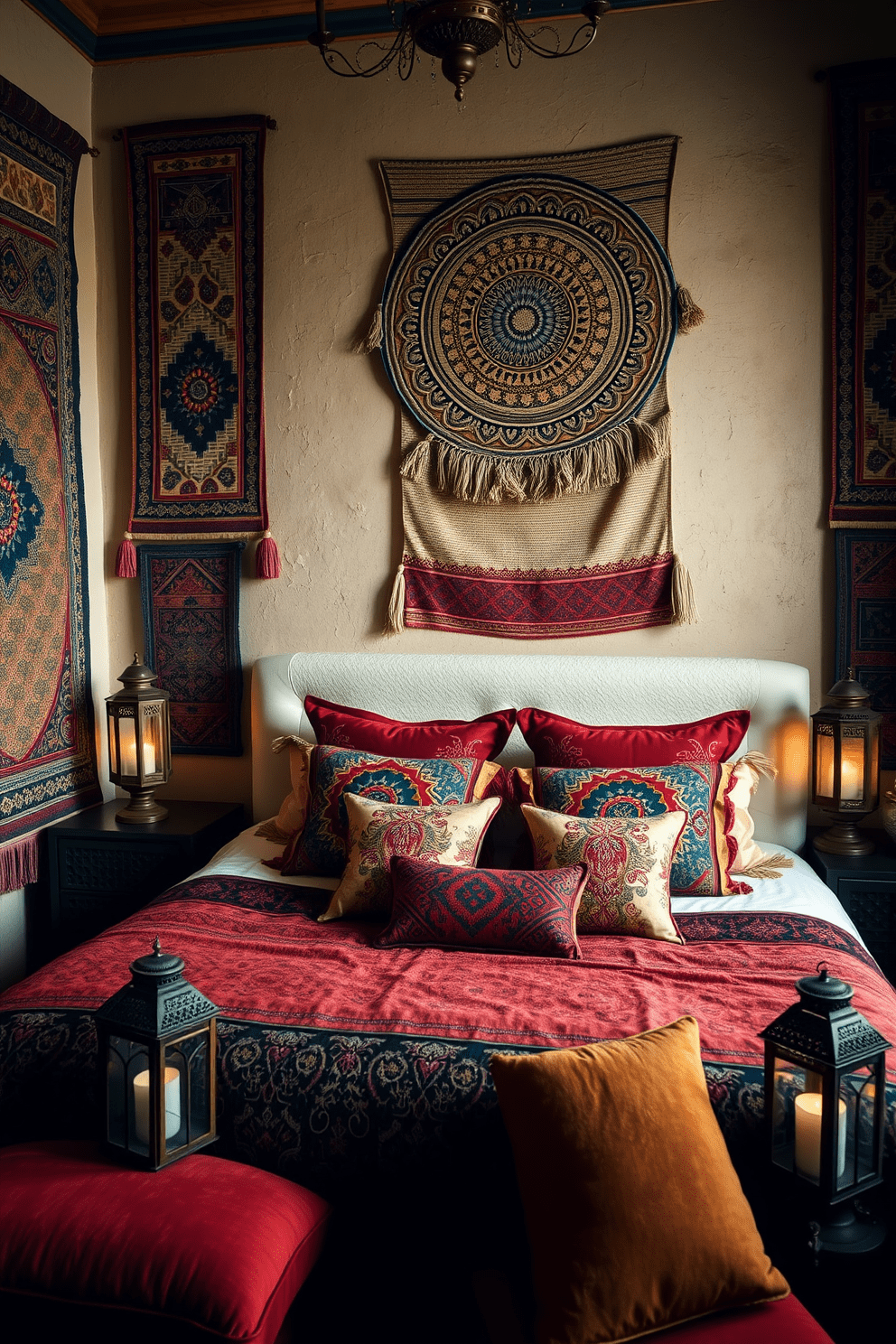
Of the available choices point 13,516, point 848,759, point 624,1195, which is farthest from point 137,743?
point 624,1195

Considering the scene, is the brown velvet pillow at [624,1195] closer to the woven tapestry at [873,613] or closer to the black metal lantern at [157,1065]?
the black metal lantern at [157,1065]

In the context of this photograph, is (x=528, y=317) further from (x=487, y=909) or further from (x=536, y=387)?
(x=487, y=909)

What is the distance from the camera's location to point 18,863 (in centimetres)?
308

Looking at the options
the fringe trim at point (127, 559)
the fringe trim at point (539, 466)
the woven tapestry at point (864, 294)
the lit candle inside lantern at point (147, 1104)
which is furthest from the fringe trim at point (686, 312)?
the lit candle inside lantern at point (147, 1104)

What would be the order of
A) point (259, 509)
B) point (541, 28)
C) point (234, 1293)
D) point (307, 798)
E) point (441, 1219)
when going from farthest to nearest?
point (259, 509)
point (541, 28)
point (307, 798)
point (441, 1219)
point (234, 1293)

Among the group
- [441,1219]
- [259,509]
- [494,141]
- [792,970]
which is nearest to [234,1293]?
[441,1219]

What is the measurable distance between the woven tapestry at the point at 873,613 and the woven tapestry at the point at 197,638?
1.94 metres

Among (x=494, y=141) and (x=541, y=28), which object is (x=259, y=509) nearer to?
(x=494, y=141)

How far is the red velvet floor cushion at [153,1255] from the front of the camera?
4.58 feet

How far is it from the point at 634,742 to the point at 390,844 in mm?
759

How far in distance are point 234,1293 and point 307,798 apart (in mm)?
1627

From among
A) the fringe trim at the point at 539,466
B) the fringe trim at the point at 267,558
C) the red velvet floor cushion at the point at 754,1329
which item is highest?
the fringe trim at the point at 539,466

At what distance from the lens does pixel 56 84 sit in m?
3.27

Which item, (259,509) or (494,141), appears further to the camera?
(259,509)
